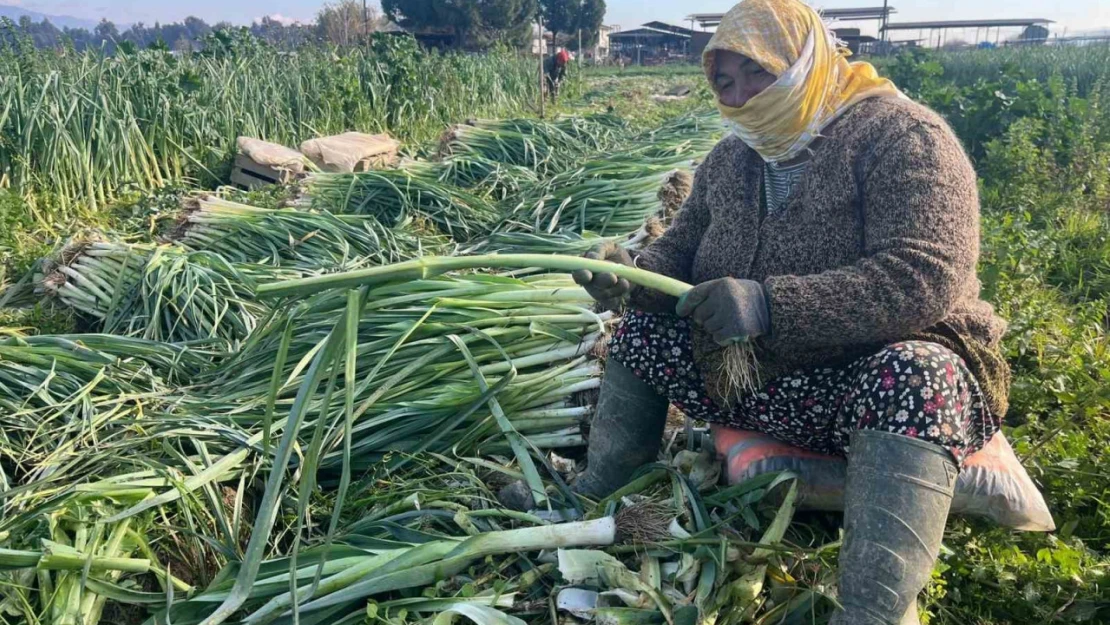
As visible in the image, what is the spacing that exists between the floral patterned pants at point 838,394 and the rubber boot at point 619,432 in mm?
37

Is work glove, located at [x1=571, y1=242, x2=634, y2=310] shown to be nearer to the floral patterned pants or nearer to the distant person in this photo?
the floral patterned pants

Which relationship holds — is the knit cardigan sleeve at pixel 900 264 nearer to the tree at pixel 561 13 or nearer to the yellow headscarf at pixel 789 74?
the yellow headscarf at pixel 789 74

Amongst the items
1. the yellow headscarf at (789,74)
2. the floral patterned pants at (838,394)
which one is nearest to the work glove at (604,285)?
the floral patterned pants at (838,394)

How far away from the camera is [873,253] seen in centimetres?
138

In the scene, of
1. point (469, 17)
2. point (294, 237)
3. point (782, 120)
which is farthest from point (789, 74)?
point (469, 17)

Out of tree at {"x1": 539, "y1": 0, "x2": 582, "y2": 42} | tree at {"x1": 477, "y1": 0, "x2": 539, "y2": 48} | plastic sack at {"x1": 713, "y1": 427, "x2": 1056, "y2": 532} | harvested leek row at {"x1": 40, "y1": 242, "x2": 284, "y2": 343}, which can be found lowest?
plastic sack at {"x1": 713, "y1": 427, "x2": 1056, "y2": 532}

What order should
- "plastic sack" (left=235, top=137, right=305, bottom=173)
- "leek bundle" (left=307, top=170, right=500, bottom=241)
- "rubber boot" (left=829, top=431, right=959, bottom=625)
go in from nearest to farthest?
"rubber boot" (left=829, top=431, right=959, bottom=625) → "leek bundle" (left=307, top=170, right=500, bottom=241) → "plastic sack" (left=235, top=137, right=305, bottom=173)

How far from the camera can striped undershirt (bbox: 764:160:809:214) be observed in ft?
5.18

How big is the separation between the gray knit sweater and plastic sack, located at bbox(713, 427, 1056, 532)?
0.50 feet

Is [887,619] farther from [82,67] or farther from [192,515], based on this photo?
[82,67]

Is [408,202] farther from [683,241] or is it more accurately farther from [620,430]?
[620,430]

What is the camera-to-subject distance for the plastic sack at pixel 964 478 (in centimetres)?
151

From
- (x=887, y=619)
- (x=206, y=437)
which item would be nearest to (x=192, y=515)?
(x=206, y=437)

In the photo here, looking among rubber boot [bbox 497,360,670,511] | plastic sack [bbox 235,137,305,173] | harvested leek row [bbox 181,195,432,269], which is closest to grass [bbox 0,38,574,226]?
plastic sack [bbox 235,137,305,173]
